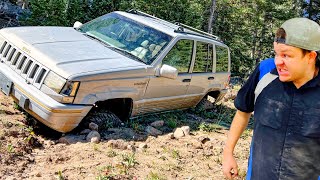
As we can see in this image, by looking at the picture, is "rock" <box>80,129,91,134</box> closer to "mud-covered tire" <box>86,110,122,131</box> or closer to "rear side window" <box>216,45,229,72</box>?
"mud-covered tire" <box>86,110,122,131</box>

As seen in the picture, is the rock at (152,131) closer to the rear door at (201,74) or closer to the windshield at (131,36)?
the windshield at (131,36)

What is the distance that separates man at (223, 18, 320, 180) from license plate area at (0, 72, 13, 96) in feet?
12.6

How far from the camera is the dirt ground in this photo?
14.1 ft

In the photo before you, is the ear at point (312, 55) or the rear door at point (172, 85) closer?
the ear at point (312, 55)

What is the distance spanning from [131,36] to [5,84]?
7.14 feet

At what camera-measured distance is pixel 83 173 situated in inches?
167

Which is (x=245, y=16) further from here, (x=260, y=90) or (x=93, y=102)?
(x=260, y=90)

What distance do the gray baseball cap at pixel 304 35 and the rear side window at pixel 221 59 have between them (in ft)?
18.9

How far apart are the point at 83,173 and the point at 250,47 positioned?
84.5 ft

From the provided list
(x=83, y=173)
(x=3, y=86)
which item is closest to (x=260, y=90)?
(x=83, y=173)

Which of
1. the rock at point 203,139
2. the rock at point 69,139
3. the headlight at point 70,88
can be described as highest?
the headlight at point 70,88

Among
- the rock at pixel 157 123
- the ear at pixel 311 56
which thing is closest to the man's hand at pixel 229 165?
the ear at pixel 311 56

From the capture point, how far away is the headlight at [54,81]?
15.7 feet

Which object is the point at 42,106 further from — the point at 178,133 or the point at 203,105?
the point at 203,105
